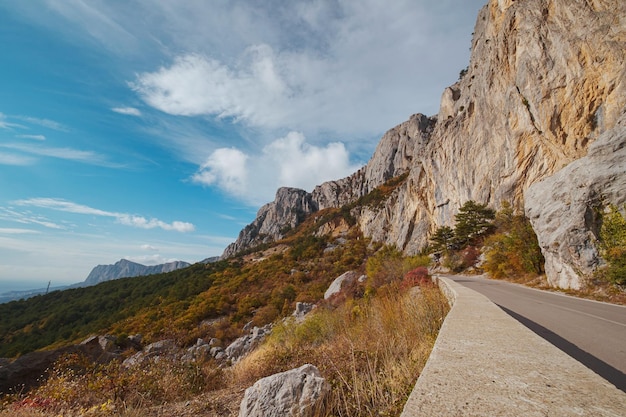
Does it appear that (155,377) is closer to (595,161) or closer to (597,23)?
(595,161)

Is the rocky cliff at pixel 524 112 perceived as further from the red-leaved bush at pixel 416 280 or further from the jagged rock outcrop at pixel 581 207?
the red-leaved bush at pixel 416 280

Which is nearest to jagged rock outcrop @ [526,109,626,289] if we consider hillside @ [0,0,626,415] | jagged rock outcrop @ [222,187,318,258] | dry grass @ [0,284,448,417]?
hillside @ [0,0,626,415]

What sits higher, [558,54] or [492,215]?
[558,54]

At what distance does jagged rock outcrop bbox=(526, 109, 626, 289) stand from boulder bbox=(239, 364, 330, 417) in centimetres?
1547

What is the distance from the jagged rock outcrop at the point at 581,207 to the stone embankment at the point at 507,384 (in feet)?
45.8

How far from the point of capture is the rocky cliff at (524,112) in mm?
18688

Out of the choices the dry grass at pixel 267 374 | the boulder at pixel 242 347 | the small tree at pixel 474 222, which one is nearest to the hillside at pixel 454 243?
the dry grass at pixel 267 374

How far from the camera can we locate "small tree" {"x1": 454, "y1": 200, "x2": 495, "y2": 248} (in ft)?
107

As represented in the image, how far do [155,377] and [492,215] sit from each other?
3751cm

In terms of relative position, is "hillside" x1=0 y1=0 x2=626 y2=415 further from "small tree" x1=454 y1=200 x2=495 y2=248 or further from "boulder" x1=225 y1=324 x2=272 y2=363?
"boulder" x1=225 y1=324 x2=272 y2=363

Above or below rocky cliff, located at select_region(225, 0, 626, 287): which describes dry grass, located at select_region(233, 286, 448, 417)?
below

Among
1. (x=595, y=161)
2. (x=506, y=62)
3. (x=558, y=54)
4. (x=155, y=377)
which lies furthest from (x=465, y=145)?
(x=155, y=377)

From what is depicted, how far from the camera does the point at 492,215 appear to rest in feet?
107

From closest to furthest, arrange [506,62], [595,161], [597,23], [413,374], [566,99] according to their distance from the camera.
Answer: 1. [413,374]
2. [595,161]
3. [597,23]
4. [566,99]
5. [506,62]
